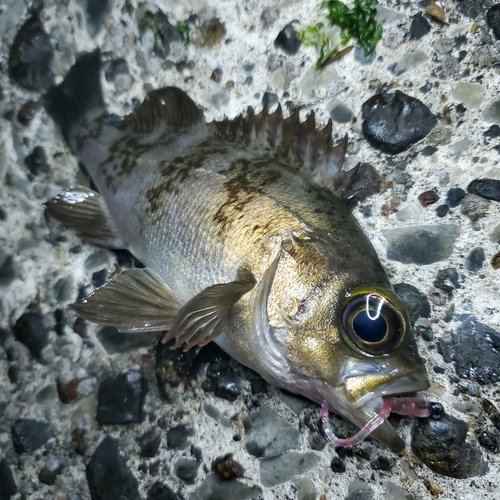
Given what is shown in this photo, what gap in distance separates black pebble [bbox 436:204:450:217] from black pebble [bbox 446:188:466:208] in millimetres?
15

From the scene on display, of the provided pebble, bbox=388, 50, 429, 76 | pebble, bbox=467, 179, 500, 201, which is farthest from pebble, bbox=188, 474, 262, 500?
pebble, bbox=388, 50, 429, 76

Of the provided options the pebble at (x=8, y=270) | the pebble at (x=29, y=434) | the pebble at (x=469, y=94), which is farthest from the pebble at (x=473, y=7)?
the pebble at (x=29, y=434)

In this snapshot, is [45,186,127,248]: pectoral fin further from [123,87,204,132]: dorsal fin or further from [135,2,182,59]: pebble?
[135,2,182,59]: pebble

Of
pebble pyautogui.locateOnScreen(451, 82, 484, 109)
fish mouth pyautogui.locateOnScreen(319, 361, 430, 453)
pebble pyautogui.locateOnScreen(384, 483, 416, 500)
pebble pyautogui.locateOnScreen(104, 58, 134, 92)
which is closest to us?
fish mouth pyautogui.locateOnScreen(319, 361, 430, 453)

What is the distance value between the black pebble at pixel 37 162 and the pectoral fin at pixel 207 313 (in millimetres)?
1128

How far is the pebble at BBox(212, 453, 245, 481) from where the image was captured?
1566mm

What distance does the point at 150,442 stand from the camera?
1.66 meters

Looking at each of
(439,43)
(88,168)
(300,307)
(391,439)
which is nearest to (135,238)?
(88,168)

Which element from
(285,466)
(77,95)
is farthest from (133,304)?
(77,95)

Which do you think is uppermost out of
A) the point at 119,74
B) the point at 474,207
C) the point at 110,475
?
the point at 119,74

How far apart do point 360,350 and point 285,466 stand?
0.61m

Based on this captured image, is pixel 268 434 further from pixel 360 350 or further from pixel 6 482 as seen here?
pixel 6 482

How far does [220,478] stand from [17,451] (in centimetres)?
77

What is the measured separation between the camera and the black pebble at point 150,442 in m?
1.65
